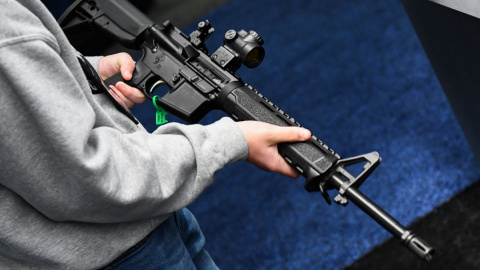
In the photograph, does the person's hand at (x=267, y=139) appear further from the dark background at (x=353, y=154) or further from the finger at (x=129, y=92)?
the dark background at (x=353, y=154)

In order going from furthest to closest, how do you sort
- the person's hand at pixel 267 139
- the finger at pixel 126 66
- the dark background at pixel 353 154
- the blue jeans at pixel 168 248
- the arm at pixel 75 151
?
the dark background at pixel 353 154
the finger at pixel 126 66
the person's hand at pixel 267 139
the blue jeans at pixel 168 248
the arm at pixel 75 151

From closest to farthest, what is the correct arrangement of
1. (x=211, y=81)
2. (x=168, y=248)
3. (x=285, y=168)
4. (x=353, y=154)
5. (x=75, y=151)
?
1. (x=75, y=151)
2. (x=168, y=248)
3. (x=285, y=168)
4. (x=211, y=81)
5. (x=353, y=154)

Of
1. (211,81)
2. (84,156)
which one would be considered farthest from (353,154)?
(84,156)

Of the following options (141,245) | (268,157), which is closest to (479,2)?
(268,157)

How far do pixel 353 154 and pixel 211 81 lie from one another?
816mm

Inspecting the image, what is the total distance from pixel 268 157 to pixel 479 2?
0.42m

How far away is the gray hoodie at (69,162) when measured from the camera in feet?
2.68

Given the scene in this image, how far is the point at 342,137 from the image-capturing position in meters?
2.11

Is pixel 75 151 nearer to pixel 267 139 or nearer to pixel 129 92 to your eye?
pixel 267 139

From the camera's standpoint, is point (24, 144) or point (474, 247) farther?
point (474, 247)

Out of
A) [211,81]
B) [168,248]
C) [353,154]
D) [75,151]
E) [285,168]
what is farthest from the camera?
[353,154]

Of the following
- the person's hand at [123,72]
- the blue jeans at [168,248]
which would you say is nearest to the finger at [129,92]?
the person's hand at [123,72]

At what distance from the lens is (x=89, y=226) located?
0.97 meters

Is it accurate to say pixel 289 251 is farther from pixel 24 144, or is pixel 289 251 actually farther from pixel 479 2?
pixel 24 144
